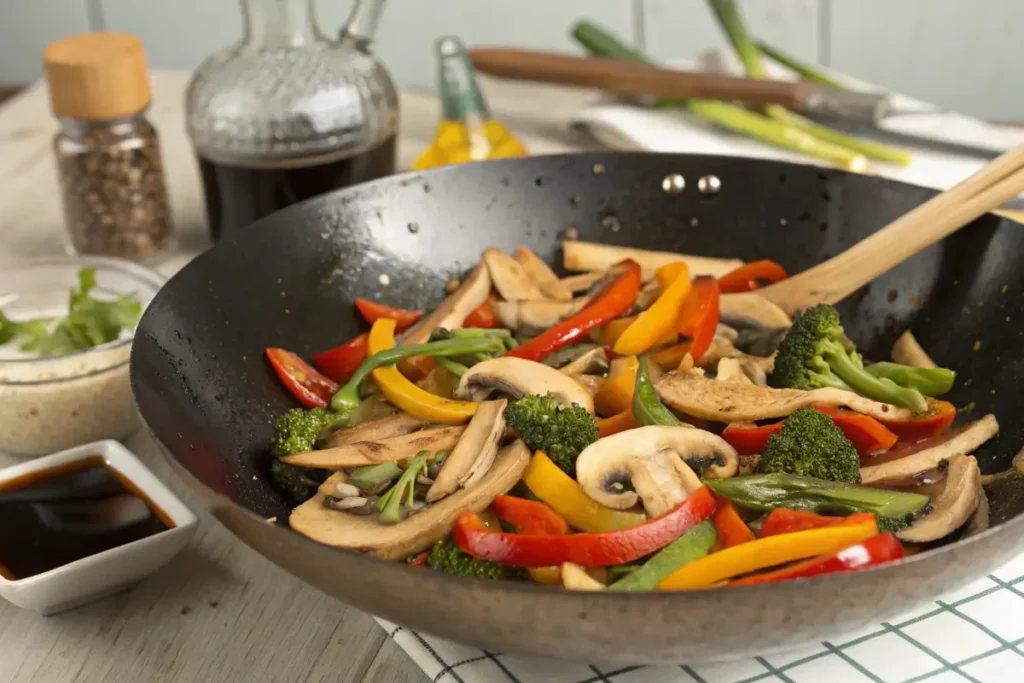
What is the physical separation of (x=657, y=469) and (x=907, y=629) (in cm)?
41

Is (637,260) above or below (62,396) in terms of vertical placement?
above

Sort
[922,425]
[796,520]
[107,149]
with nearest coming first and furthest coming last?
[796,520]
[922,425]
[107,149]

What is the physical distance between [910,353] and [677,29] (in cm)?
407

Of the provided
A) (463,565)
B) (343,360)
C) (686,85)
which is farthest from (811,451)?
(686,85)

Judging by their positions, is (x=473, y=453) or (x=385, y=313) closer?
(x=473, y=453)

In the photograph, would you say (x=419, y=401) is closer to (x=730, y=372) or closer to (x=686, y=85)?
(x=730, y=372)

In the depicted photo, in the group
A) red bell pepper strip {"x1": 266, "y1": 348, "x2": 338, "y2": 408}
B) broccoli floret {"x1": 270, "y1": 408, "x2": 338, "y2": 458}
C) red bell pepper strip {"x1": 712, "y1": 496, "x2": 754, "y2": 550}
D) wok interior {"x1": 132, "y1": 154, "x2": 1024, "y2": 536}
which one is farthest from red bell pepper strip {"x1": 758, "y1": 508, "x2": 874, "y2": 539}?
red bell pepper strip {"x1": 266, "y1": 348, "x2": 338, "y2": 408}

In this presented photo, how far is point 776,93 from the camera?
10.9 feet

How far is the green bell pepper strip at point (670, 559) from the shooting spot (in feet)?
4.39

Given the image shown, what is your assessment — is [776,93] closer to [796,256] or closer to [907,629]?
[796,256]

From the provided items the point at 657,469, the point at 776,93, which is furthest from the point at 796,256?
the point at 776,93

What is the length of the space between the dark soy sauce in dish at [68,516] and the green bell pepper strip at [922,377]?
1.23 metres

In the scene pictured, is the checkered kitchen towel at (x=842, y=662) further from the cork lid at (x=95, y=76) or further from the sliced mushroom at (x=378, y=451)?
the cork lid at (x=95, y=76)

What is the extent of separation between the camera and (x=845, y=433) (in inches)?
68.6
